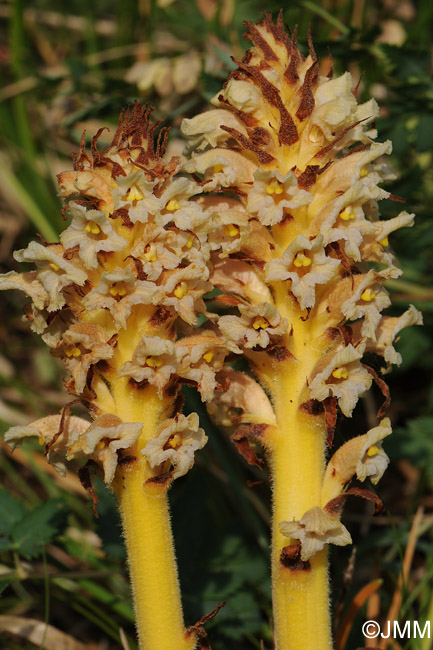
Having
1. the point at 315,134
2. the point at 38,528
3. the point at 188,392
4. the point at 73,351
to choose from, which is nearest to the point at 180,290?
the point at 73,351

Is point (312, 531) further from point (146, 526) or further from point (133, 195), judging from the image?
point (133, 195)

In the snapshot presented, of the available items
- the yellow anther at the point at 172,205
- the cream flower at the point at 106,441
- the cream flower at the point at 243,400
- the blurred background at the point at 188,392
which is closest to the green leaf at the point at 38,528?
the blurred background at the point at 188,392

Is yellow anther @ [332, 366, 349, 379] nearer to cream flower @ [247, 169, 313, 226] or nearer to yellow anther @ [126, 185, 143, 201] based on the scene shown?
cream flower @ [247, 169, 313, 226]

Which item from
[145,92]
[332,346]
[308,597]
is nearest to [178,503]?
[308,597]

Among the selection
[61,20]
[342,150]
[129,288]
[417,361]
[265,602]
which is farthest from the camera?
[61,20]

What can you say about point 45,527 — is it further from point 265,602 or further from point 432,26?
point 432,26

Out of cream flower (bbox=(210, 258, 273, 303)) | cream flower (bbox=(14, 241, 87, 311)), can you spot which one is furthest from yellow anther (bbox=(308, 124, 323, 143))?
cream flower (bbox=(14, 241, 87, 311))
